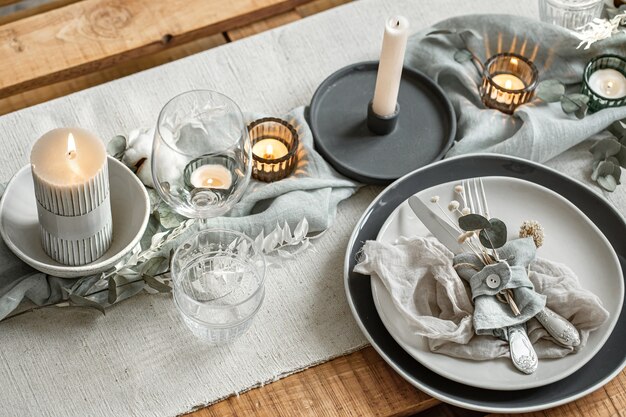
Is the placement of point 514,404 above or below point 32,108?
below

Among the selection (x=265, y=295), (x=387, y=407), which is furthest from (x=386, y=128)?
(x=387, y=407)

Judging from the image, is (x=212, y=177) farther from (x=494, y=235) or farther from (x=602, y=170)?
(x=602, y=170)

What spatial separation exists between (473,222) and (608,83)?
0.39 m

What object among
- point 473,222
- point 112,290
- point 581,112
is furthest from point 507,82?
point 112,290

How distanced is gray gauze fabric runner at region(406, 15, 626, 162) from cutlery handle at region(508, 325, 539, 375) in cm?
30

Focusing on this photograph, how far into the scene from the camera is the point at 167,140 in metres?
1.10

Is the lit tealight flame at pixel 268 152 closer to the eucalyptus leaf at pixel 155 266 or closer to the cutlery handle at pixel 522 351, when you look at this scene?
the eucalyptus leaf at pixel 155 266

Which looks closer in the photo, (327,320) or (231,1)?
(327,320)

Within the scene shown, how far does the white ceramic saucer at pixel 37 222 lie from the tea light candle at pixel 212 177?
6 cm

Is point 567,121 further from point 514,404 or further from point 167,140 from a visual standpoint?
point 167,140

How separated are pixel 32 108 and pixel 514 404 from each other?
2.49 feet

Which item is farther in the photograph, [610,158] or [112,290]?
[610,158]

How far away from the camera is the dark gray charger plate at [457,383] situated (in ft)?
3.42

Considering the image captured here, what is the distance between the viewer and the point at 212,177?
111cm
